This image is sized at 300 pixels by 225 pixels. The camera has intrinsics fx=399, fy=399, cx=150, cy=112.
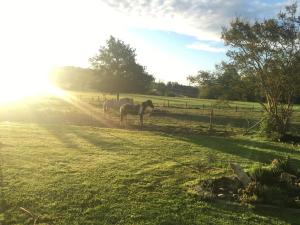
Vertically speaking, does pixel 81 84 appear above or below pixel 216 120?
above

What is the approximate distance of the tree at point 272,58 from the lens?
22.0 metres

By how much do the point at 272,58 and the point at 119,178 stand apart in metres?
14.3

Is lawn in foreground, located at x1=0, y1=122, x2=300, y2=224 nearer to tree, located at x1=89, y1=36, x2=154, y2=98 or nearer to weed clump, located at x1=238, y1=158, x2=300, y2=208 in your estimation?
weed clump, located at x1=238, y1=158, x2=300, y2=208

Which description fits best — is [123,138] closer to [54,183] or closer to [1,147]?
[1,147]

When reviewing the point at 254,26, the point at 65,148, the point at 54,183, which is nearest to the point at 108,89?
the point at 254,26

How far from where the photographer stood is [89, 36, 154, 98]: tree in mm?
50344

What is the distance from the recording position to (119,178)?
11711mm

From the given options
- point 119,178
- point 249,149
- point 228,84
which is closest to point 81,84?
point 228,84

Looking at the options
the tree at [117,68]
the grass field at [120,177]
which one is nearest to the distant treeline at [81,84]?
the tree at [117,68]

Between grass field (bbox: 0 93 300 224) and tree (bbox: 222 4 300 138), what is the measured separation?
325 cm

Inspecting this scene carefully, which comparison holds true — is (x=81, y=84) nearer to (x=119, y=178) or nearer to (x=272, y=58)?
(x=272, y=58)

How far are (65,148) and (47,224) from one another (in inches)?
337

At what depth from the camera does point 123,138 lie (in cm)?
2045

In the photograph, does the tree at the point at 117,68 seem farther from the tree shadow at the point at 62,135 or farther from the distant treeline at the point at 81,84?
the distant treeline at the point at 81,84
